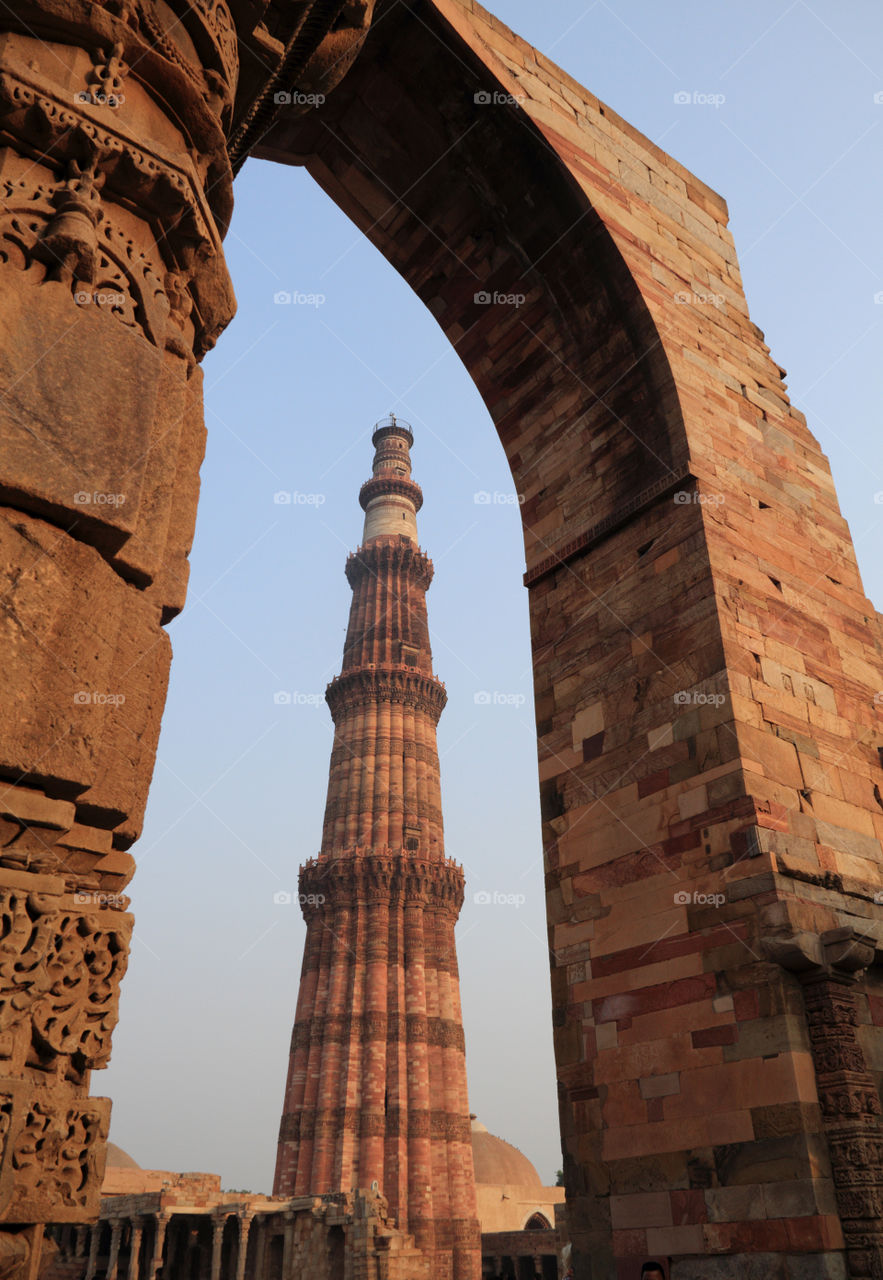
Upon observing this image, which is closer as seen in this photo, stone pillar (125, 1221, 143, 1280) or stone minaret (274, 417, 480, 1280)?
stone pillar (125, 1221, 143, 1280)

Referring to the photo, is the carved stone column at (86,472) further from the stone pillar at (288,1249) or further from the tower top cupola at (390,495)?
the tower top cupola at (390,495)

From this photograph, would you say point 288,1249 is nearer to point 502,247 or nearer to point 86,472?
point 502,247

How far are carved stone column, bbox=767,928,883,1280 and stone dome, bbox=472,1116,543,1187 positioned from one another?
30.6 meters

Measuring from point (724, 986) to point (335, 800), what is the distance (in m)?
23.5

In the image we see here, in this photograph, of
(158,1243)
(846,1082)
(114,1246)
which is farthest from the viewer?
(114,1246)

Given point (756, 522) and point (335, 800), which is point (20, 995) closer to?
point (756, 522)

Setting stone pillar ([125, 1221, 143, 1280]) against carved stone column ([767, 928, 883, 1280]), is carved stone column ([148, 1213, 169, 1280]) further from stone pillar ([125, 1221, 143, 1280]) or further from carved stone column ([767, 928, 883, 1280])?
carved stone column ([767, 928, 883, 1280])

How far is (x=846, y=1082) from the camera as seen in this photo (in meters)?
4.01

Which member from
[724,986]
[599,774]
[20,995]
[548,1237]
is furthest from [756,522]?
[548,1237]

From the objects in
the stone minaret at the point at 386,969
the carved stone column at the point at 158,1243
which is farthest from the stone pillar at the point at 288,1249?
the carved stone column at the point at 158,1243

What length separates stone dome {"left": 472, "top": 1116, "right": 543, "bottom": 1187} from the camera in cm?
3153

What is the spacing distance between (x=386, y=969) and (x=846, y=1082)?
21722mm

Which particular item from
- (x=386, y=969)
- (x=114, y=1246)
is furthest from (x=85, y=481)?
(x=386, y=969)

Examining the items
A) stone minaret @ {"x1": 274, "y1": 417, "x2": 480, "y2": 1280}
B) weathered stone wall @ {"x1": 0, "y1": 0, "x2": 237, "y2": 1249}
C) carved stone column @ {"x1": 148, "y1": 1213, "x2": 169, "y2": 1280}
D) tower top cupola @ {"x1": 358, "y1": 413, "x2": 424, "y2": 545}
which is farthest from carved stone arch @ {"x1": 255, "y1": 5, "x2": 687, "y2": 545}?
tower top cupola @ {"x1": 358, "y1": 413, "x2": 424, "y2": 545}
